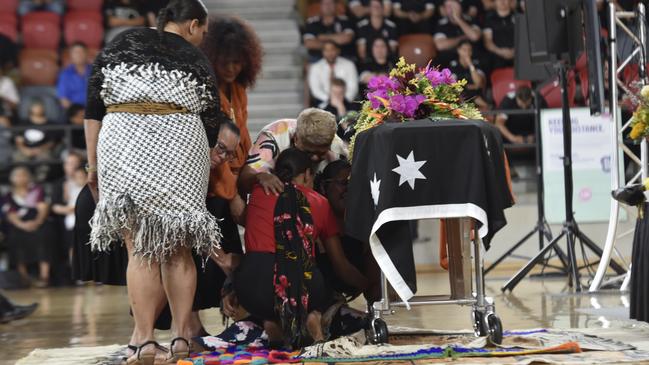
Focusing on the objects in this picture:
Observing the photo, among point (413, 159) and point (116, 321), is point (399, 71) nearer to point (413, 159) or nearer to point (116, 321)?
point (413, 159)

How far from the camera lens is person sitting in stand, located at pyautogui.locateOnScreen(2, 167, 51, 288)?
869 cm

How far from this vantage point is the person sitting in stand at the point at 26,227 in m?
8.69

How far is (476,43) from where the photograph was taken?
10094 millimetres

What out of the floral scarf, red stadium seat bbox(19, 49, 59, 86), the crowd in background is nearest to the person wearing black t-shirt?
the crowd in background

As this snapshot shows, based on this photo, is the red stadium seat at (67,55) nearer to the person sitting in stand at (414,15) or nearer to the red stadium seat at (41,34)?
the red stadium seat at (41,34)

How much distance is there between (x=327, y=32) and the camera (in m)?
10.2

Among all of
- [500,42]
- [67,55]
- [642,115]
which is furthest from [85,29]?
[642,115]

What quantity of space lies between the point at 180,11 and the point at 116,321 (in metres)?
2.33

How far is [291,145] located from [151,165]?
88cm

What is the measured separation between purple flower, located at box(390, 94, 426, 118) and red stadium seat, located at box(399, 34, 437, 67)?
570cm

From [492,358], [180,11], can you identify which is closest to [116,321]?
[180,11]

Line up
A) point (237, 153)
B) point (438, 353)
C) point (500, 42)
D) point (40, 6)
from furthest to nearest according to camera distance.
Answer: point (40, 6) < point (500, 42) < point (237, 153) < point (438, 353)

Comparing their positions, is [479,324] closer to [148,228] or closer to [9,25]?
[148,228]

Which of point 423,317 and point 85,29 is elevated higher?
point 85,29
